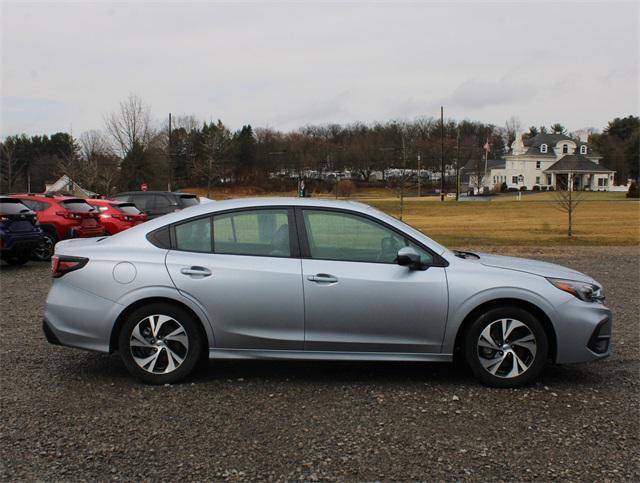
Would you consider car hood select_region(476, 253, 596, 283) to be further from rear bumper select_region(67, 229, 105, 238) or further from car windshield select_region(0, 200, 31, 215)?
rear bumper select_region(67, 229, 105, 238)

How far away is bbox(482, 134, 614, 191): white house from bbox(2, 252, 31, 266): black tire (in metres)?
90.1

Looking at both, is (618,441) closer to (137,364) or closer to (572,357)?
(572,357)

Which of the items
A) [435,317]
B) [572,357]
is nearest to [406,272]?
[435,317]

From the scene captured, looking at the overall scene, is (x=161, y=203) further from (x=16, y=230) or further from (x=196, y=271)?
(x=196, y=271)

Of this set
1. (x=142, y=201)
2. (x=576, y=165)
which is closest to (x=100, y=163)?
(x=142, y=201)

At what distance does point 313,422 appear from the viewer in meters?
4.13

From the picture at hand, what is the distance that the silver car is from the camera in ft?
15.4

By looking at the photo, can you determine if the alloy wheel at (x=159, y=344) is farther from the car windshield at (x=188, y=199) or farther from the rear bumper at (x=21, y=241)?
the car windshield at (x=188, y=199)

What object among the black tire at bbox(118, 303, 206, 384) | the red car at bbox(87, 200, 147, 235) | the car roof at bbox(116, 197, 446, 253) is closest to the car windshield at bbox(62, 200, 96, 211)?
the red car at bbox(87, 200, 147, 235)

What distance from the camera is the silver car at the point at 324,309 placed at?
4707mm

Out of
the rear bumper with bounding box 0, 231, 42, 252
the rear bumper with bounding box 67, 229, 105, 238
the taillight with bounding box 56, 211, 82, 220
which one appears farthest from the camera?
the taillight with bounding box 56, 211, 82, 220

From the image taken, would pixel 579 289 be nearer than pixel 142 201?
Yes

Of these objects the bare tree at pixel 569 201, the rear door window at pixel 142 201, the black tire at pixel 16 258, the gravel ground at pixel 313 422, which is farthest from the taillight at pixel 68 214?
the bare tree at pixel 569 201

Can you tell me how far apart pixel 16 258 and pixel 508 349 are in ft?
37.5
